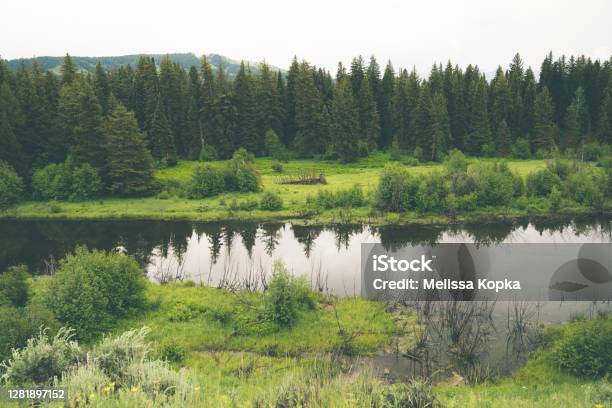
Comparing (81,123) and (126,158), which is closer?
(126,158)

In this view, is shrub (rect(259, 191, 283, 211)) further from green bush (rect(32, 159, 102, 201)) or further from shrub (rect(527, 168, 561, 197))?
shrub (rect(527, 168, 561, 197))

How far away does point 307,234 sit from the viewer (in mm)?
41625

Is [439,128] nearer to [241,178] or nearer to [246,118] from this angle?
[246,118]

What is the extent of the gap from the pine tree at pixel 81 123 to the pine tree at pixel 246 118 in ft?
78.3

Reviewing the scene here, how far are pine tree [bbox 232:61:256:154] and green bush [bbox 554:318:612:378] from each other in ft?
213

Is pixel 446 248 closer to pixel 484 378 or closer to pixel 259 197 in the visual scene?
pixel 484 378

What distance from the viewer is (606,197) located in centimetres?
4647

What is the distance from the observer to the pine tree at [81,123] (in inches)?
2270

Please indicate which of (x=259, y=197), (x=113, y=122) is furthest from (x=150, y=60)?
(x=259, y=197)

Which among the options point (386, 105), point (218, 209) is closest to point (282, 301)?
point (218, 209)

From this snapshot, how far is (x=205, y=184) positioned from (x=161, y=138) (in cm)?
1966

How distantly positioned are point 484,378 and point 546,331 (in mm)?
5064

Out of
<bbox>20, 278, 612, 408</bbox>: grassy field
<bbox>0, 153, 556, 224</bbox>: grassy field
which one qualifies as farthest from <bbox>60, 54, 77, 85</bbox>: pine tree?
<bbox>20, 278, 612, 408</bbox>: grassy field

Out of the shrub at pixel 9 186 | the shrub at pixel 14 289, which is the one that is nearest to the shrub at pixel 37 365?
the shrub at pixel 14 289
